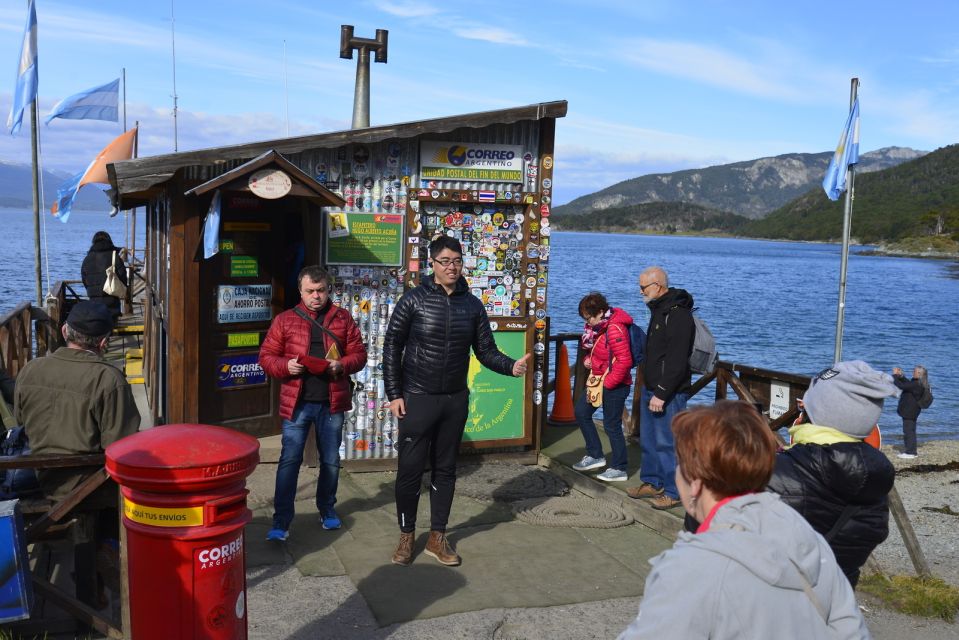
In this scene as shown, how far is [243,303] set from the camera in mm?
8617

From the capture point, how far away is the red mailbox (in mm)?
3703

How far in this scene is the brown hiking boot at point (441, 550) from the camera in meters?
5.99

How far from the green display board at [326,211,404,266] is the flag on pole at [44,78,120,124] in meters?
10.9

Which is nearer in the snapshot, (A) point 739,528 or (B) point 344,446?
(A) point 739,528

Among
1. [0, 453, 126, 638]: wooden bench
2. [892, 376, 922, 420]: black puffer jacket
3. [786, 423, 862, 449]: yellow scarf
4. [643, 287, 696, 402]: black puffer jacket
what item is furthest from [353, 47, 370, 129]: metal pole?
[892, 376, 922, 420]: black puffer jacket

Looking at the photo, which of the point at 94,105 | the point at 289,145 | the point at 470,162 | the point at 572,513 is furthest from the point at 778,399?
the point at 94,105

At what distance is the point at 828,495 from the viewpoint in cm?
341

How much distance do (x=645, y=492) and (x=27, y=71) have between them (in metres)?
11.8

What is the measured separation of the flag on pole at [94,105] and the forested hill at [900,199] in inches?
5931

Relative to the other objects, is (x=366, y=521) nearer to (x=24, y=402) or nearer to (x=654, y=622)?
(x=24, y=402)

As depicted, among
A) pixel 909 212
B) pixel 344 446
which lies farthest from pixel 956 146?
pixel 344 446

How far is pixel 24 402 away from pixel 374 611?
87.2 inches

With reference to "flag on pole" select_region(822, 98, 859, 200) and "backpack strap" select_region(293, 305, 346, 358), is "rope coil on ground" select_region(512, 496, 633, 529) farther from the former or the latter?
"flag on pole" select_region(822, 98, 859, 200)

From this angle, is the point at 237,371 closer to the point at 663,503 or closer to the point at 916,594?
the point at 663,503
